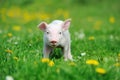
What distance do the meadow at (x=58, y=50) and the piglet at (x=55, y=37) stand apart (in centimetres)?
20

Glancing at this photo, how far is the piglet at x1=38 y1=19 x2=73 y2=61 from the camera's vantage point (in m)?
6.80

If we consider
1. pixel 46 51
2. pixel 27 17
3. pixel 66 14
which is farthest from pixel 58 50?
pixel 66 14

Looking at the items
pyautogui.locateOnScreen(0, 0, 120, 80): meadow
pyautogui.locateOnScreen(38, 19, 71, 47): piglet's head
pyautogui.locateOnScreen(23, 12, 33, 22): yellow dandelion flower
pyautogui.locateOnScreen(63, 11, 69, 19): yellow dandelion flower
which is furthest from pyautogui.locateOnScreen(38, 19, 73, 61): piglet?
pyautogui.locateOnScreen(63, 11, 69, 19): yellow dandelion flower

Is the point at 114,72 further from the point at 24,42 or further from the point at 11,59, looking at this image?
the point at 24,42

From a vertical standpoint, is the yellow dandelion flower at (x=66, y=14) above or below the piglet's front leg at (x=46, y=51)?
above

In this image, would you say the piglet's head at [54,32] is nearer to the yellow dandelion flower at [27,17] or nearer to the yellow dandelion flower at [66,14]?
the yellow dandelion flower at [27,17]

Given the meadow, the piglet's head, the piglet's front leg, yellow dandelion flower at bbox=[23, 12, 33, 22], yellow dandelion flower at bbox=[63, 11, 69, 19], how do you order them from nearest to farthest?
the meadow < the piglet's head < the piglet's front leg < yellow dandelion flower at bbox=[23, 12, 33, 22] < yellow dandelion flower at bbox=[63, 11, 69, 19]

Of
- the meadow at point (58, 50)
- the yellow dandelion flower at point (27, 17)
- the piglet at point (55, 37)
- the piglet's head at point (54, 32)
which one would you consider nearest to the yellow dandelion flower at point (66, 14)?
the meadow at point (58, 50)

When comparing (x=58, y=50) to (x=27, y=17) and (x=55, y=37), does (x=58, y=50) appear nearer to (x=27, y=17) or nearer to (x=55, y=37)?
(x=55, y=37)

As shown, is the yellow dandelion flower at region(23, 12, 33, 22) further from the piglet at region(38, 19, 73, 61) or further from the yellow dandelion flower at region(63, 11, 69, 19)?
the piglet at region(38, 19, 73, 61)

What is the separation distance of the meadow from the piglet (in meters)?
0.20

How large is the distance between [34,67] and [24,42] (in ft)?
10.3

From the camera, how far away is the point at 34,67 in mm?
5676

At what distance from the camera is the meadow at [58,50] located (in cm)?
548
